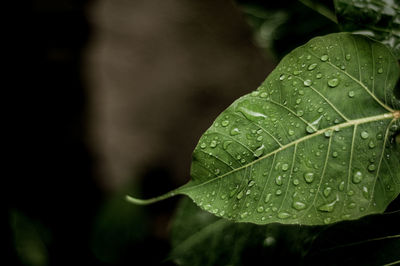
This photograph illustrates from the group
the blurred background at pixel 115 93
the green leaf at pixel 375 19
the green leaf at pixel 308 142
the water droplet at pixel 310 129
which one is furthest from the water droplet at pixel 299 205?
the blurred background at pixel 115 93

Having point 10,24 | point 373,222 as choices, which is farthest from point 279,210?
point 10,24

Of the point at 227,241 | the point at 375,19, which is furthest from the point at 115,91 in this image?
the point at 375,19

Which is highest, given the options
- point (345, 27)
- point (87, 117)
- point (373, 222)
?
point (345, 27)

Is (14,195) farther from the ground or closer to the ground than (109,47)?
closer to the ground

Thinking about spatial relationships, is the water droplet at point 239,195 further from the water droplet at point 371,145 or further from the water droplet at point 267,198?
the water droplet at point 371,145

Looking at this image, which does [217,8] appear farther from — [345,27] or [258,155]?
[258,155]

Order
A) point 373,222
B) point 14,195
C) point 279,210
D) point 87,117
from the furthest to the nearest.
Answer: point 87,117
point 14,195
point 373,222
point 279,210

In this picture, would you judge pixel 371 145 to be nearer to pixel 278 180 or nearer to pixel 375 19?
pixel 278 180

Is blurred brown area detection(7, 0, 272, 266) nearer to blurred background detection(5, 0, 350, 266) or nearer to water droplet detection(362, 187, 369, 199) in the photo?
blurred background detection(5, 0, 350, 266)
